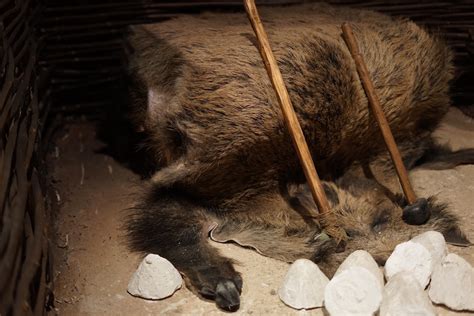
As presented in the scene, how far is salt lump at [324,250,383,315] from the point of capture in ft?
4.64

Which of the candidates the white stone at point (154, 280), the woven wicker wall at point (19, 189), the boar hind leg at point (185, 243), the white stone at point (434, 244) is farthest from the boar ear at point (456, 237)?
the woven wicker wall at point (19, 189)

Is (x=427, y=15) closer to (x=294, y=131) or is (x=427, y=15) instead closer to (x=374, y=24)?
(x=374, y=24)

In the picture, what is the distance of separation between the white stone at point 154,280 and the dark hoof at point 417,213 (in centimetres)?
71

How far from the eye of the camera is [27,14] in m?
2.16

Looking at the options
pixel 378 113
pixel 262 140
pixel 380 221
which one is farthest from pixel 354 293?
pixel 378 113

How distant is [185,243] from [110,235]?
0.26m

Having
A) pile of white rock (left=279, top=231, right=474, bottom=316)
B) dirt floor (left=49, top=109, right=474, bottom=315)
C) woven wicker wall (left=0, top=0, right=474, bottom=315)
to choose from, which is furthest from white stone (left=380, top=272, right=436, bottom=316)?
woven wicker wall (left=0, top=0, right=474, bottom=315)

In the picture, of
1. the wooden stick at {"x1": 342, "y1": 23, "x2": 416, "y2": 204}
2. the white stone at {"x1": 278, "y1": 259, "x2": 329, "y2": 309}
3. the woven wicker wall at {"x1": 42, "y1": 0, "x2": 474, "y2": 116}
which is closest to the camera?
the white stone at {"x1": 278, "y1": 259, "x2": 329, "y2": 309}

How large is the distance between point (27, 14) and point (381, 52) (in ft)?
4.01

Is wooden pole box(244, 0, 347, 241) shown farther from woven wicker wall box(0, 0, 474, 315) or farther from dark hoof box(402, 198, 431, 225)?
woven wicker wall box(0, 0, 474, 315)

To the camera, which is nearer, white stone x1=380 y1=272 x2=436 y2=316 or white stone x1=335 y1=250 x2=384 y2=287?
white stone x1=380 y1=272 x2=436 y2=316

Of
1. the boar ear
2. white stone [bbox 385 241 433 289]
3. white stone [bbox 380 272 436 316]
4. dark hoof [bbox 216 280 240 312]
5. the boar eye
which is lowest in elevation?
the boar ear

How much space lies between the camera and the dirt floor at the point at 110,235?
1.54 m

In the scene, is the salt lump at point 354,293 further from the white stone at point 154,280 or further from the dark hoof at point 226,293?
the white stone at point 154,280
